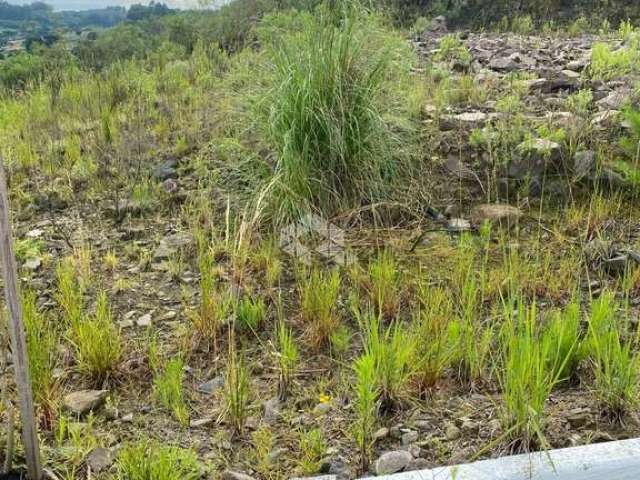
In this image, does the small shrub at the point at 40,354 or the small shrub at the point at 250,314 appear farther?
the small shrub at the point at 250,314

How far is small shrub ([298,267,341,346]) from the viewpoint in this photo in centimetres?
235

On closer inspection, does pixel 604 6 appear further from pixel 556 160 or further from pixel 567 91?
pixel 556 160

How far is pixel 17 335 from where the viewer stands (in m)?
1.51

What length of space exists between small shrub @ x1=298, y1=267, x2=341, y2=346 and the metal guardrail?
0.81 metres

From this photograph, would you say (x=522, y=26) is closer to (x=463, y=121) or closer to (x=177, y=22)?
(x=177, y=22)

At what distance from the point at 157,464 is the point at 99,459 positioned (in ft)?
1.02

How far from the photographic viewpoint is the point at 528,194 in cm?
343

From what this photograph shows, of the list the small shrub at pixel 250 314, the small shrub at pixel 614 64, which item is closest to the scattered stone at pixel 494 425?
the small shrub at pixel 250 314

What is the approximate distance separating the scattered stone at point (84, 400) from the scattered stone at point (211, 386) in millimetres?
316

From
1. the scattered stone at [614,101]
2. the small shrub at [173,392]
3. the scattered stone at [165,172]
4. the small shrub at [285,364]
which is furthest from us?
the scattered stone at [165,172]

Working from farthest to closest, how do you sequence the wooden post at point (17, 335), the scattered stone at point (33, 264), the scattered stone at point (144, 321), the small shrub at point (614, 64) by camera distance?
1. the small shrub at point (614, 64)
2. the scattered stone at point (33, 264)
3. the scattered stone at point (144, 321)
4. the wooden post at point (17, 335)

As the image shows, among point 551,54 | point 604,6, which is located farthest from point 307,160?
point 604,6

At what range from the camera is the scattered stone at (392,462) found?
1.72 m

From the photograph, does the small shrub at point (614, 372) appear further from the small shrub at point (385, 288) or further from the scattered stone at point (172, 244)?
the scattered stone at point (172, 244)
